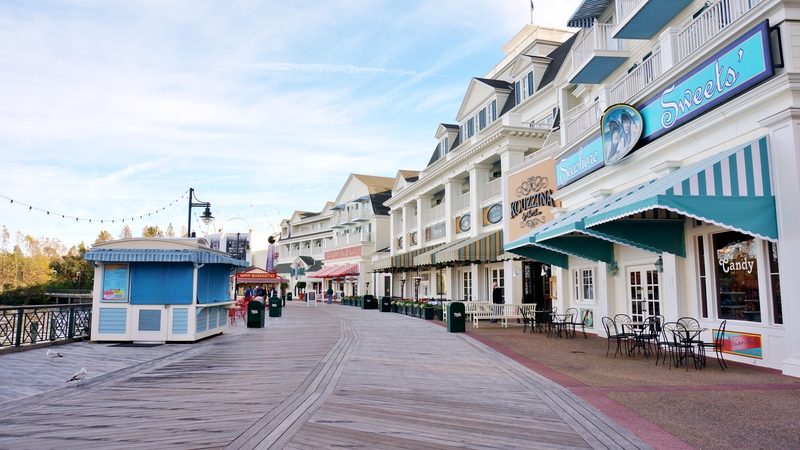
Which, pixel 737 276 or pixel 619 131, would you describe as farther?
pixel 619 131

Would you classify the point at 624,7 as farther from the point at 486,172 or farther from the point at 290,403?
the point at 486,172

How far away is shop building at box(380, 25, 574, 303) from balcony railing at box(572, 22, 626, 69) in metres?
4.41

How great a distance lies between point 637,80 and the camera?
1331cm

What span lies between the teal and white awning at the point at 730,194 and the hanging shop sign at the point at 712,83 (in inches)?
44.0

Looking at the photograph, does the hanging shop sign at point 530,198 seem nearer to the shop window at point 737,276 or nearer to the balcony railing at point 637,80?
the balcony railing at point 637,80

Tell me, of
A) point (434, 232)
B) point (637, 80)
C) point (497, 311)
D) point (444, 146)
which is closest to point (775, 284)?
point (637, 80)

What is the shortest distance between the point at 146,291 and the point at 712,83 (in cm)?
1302

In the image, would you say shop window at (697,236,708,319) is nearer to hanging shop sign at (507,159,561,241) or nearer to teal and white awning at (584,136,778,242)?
teal and white awning at (584,136,778,242)

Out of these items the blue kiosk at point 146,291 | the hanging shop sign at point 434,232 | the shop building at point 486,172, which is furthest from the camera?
the hanging shop sign at point 434,232

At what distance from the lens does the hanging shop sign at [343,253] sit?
4999 cm

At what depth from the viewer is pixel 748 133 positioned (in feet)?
30.3

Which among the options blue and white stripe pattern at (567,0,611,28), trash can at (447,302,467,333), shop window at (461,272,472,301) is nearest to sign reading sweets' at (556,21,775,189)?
blue and white stripe pattern at (567,0,611,28)

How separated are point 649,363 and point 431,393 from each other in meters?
5.13

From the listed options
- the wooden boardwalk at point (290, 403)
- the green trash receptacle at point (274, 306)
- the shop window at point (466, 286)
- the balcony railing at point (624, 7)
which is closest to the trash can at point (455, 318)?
the wooden boardwalk at point (290, 403)
